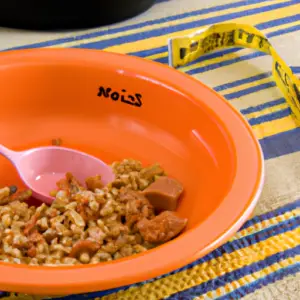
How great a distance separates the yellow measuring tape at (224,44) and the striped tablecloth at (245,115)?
0.06ft

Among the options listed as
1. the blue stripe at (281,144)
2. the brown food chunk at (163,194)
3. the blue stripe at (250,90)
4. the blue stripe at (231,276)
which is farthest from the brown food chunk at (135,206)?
the blue stripe at (250,90)

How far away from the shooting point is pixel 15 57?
0.85 m

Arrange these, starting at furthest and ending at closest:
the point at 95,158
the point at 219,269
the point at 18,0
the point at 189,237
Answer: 1. the point at 18,0
2. the point at 95,158
3. the point at 219,269
4. the point at 189,237

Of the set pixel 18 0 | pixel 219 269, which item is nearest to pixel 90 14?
pixel 18 0

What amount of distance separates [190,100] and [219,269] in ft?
0.90

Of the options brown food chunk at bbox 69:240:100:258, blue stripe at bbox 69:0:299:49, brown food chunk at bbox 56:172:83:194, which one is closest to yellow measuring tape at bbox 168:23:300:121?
blue stripe at bbox 69:0:299:49

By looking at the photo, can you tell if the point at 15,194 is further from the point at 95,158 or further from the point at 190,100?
the point at 190,100

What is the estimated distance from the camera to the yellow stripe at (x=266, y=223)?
719 millimetres

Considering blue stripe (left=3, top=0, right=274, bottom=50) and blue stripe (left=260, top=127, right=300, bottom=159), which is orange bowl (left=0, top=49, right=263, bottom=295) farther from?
blue stripe (left=3, top=0, right=274, bottom=50)

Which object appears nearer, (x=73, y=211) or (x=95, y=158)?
(x=73, y=211)

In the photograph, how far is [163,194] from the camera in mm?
711

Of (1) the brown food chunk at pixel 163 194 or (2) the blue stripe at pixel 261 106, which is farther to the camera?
(2) the blue stripe at pixel 261 106

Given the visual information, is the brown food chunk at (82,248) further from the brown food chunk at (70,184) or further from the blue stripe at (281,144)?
the blue stripe at (281,144)

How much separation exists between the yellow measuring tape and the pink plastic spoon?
36cm
